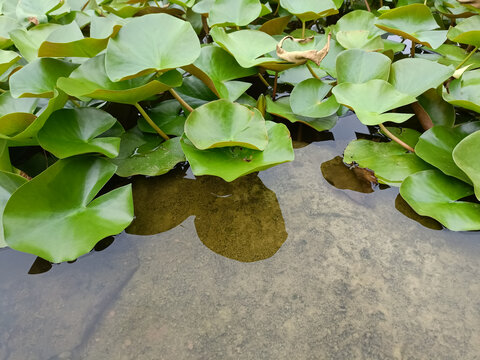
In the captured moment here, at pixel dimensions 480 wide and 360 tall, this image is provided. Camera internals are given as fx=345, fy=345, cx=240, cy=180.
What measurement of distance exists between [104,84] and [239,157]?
1.27 feet

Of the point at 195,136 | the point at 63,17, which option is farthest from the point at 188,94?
the point at 63,17

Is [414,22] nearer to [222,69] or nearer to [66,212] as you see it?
[222,69]

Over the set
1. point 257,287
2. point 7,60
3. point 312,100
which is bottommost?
point 257,287

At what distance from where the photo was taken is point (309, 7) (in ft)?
4.07

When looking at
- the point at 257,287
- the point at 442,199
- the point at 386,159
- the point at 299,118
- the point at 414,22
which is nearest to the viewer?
the point at 257,287

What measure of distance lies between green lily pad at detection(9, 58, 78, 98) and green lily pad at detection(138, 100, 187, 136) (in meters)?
0.24

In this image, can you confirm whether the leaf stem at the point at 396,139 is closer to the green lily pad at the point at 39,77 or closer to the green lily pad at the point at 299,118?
the green lily pad at the point at 299,118

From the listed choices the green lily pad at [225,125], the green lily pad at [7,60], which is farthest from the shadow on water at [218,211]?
the green lily pad at [7,60]

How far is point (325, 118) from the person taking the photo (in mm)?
1047

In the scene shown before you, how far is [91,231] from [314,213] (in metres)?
0.51

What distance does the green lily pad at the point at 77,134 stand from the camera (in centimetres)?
80

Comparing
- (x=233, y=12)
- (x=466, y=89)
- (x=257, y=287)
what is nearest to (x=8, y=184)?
(x=257, y=287)

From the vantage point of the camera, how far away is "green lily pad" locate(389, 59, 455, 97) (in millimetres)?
946

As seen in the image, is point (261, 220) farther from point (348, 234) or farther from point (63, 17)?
point (63, 17)
